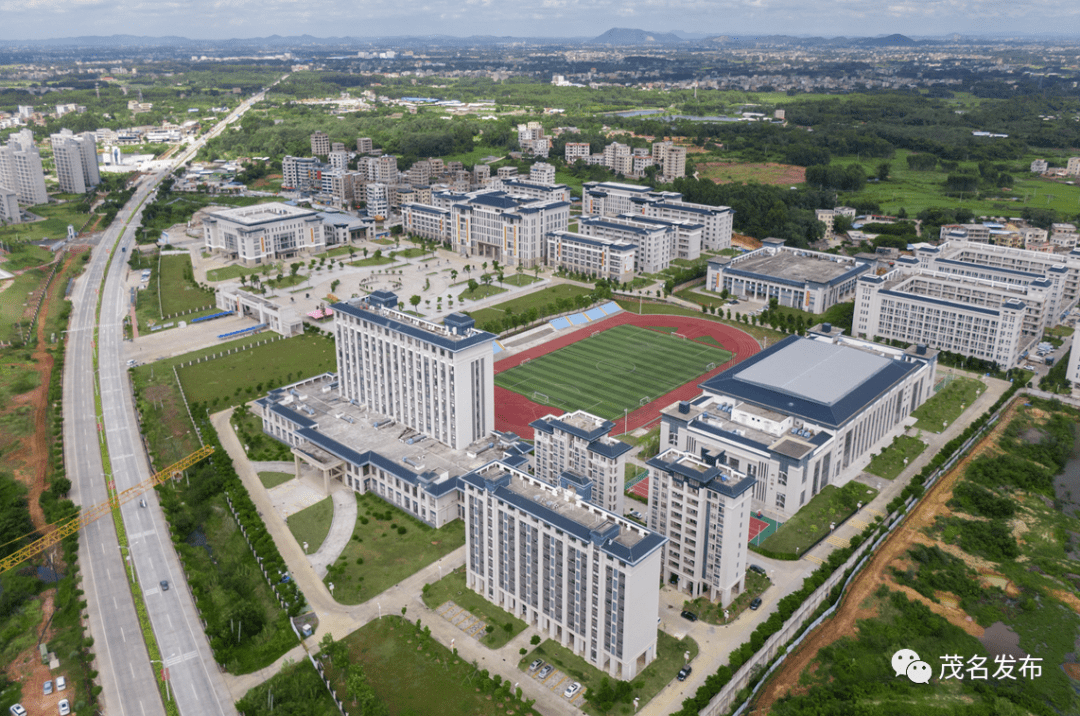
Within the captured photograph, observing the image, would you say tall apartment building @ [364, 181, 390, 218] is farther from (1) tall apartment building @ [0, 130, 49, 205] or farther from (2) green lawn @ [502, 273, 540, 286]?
(1) tall apartment building @ [0, 130, 49, 205]

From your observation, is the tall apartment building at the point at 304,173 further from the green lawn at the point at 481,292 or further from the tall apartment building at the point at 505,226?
the green lawn at the point at 481,292

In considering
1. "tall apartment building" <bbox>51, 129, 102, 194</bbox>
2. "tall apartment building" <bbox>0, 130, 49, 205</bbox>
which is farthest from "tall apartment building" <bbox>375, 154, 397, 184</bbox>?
"tall apartment building" <bbox>0, 130, 49, 205</bbox>

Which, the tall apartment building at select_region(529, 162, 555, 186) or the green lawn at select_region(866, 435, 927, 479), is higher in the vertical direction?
the tall apartment building at select_region(529, 162, 555, 186)

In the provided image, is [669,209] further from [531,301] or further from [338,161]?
[338,161]

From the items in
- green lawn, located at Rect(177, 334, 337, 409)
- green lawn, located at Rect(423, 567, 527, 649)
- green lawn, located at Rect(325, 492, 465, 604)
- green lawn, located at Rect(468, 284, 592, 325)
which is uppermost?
green lawn, located at Rect(468, 284, 592, 325)

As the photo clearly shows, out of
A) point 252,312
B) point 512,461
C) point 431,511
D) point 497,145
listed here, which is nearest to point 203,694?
point 431,511

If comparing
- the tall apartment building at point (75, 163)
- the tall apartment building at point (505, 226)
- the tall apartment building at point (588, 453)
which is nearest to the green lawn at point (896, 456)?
the tall apartment building at point (588, 453)

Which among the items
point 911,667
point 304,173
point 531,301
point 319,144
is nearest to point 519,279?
point 531,301
